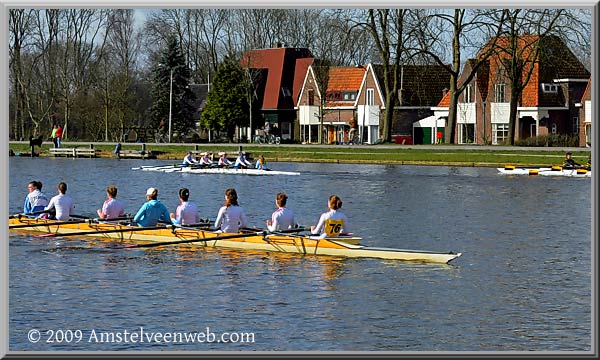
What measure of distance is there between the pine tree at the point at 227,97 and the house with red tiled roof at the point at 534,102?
18486mm

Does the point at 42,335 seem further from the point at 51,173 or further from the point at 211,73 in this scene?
the point at 211,73

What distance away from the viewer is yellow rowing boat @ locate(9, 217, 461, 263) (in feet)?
75.4

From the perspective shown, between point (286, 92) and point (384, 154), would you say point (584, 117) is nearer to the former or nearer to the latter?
point (384, 154)

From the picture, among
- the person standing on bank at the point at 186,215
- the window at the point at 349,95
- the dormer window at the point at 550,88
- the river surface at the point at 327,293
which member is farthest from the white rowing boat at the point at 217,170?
the window at the point at 349,95

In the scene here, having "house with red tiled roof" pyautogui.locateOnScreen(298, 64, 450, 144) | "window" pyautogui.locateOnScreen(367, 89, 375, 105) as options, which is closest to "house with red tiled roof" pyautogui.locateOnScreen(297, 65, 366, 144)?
"house with red tiled roof" pyautogui.locateOnScreen(298, 64, 450, 144)

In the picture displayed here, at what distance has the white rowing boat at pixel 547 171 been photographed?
1984 inches

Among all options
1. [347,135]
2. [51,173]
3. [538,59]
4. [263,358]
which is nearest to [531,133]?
[538,59]

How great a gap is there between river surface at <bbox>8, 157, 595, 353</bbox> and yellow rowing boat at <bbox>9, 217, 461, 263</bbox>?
0.22m

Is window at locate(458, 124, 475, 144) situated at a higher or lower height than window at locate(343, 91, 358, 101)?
lower

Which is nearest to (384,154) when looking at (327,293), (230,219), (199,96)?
(199,96)

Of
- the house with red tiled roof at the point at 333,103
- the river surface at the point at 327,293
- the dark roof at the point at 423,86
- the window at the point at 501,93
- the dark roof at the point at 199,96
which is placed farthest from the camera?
the dark roof at the point at 199,96

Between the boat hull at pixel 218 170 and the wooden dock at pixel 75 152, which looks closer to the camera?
the boat hull at pixel 218 170

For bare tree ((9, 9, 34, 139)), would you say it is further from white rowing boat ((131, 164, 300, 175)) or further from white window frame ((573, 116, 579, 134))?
white window frame ((573, 116, 579, 134))

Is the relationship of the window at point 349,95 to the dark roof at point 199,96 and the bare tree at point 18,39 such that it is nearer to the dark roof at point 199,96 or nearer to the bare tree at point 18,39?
the dark roof at point 199,96
